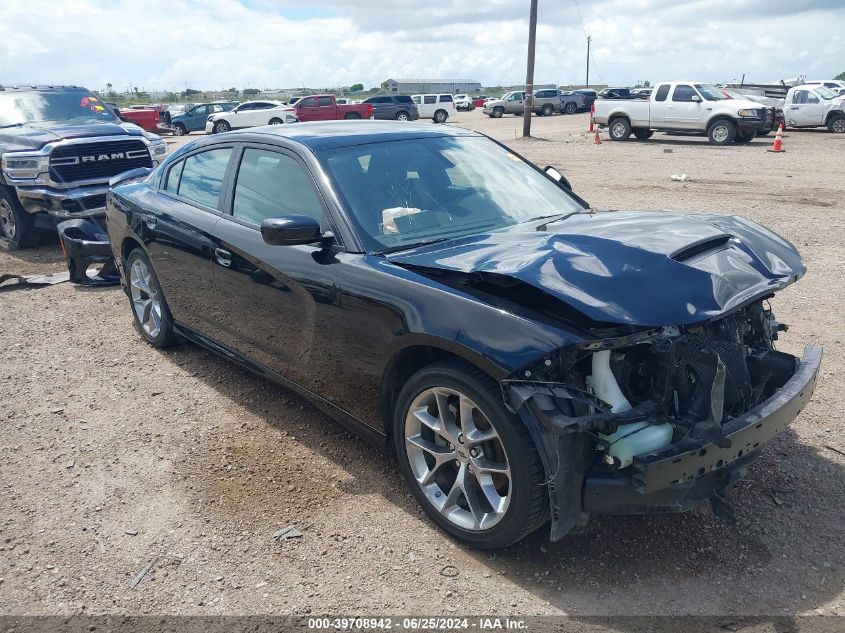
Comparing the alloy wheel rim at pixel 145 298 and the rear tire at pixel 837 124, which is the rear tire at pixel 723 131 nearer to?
the rear tire at pixel 837 124

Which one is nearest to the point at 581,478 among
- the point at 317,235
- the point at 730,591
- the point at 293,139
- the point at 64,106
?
the point at 730,591

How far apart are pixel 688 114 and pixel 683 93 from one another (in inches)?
29.9

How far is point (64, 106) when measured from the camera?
10.3 m

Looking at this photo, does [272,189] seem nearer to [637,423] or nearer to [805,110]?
[637,423]

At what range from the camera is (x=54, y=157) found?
28.8 feet

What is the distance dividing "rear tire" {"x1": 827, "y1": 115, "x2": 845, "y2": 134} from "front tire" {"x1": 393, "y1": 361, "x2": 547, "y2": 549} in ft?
89.6

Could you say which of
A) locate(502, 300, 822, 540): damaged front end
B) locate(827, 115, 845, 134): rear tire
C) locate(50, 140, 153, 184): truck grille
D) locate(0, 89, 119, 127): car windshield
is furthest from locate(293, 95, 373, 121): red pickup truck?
locate(502, 300, 822, 540): damaged front end

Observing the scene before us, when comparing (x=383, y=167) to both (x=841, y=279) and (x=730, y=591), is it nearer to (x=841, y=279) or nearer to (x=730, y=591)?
(x=730, y=591)

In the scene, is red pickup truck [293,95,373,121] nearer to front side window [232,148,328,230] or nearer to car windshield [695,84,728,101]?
car windshield [695,84,728,101]

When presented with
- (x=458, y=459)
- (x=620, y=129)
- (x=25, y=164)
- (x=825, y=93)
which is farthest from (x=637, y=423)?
(x=825, y=93)

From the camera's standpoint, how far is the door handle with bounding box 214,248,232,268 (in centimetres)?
420

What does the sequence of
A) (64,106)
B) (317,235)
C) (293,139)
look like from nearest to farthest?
(317,235)
(293,139)
(64,106)

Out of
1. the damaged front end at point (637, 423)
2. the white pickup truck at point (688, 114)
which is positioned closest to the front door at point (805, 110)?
the white pickup truck at point (688, 114)

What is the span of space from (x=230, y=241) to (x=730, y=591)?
3137 millimetres
